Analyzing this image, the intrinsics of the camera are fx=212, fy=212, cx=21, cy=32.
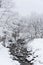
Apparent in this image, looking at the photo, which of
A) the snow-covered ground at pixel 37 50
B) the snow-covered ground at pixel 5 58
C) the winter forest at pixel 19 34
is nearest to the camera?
the snow-covered ground at pixel 5 58

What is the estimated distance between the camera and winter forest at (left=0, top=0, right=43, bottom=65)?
954cm

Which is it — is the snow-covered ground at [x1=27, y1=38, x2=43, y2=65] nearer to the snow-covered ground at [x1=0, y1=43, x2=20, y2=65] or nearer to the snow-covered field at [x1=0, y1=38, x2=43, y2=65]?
the snow-covered field at [x1=0, y1=38, x2=43, y2=65]

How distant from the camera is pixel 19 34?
11.0m

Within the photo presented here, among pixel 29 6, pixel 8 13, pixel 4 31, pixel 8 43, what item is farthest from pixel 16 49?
pixel 29 6

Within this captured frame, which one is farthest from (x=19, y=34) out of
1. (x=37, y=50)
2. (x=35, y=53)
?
(x=35, y=53)

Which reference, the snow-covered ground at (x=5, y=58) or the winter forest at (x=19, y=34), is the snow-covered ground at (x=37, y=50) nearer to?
the winter forest at (x=19, y=34)

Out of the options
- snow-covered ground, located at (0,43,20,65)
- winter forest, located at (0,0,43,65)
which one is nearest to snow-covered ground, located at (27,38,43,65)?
winter forest, located at (0,0,43,65)

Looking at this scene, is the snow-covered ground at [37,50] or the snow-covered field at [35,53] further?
the snow-covered ground at [37,50]

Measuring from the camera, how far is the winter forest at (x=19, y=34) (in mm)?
9540

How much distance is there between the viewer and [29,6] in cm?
1202

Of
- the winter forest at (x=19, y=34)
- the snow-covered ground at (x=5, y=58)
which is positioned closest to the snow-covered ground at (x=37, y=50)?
the winter forest at (x=19, y=34)

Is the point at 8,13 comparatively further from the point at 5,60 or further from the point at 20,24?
the point at 5,60

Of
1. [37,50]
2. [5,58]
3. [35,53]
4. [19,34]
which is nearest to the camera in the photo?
[5,58]

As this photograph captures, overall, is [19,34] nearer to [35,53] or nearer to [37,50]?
[37,50]
